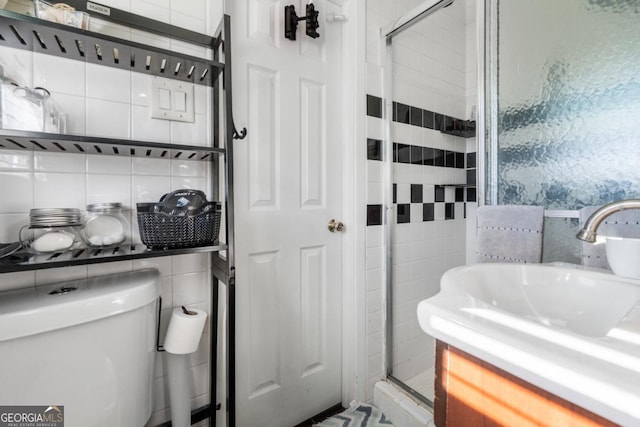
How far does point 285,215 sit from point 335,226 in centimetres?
27

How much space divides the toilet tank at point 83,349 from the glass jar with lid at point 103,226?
12cm

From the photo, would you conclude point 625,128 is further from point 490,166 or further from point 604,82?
point 490,166

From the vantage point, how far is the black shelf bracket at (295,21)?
1.27 metres

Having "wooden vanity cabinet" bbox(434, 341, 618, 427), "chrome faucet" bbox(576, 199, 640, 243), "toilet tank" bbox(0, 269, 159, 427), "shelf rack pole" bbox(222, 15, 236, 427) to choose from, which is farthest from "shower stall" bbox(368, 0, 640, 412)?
"toilet tank" bbox(0, 269, 159, 427)

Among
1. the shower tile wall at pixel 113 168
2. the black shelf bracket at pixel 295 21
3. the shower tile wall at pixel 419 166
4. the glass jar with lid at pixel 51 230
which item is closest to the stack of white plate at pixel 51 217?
the glass jar with lid at pixel 51 230

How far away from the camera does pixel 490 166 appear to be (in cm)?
115

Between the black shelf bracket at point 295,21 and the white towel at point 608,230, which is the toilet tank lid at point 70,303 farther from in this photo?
the white towel at point 608,230

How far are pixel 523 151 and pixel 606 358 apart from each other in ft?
2.91

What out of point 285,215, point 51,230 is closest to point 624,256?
point 285,215

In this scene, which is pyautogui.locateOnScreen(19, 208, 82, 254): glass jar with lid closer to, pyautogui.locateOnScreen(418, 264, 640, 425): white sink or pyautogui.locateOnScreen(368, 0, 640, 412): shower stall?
pyautogui.locateOnScreen(418, 264, 640, 425): white sink

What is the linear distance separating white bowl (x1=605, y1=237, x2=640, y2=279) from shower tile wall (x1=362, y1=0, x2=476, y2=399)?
90 cm

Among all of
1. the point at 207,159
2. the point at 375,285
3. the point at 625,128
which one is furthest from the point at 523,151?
the point at 207,159

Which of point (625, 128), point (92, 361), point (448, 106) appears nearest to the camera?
point (92, 361)

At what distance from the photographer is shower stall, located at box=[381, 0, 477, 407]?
1.59m
